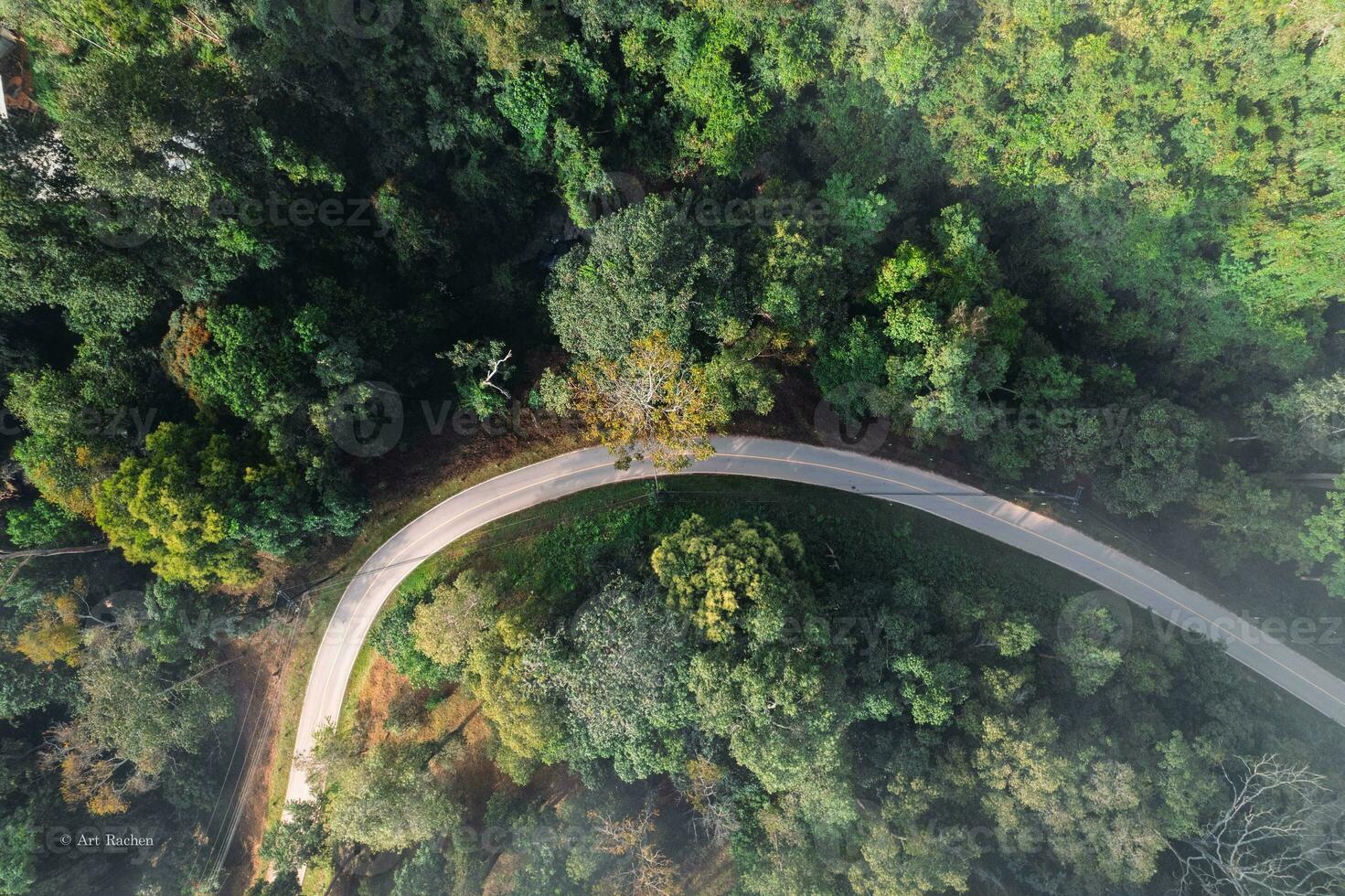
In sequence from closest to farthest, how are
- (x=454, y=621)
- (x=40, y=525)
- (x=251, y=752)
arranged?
(x=40, y=525), (x=454, y=621), (x=251, y=752)

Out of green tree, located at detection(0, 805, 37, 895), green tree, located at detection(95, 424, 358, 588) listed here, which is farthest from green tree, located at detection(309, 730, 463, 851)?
green tree, located at detection(0, 805, 37, 895)

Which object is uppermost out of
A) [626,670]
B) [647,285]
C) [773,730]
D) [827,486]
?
[647,285]

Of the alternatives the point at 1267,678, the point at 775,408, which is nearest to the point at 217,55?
the point at 775,408

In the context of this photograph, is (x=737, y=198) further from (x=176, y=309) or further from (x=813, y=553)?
(x=176, y=309)

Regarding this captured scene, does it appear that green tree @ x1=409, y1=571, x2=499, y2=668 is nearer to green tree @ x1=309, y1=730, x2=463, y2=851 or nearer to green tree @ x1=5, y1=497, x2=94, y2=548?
green tree @ x1=309, y1=730, x2=463, y2=851

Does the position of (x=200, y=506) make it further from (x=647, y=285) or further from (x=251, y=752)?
(x=647, y=285)

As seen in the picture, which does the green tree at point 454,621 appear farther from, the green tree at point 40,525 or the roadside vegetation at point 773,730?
the green tree at point 40,525

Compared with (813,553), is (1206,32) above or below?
above

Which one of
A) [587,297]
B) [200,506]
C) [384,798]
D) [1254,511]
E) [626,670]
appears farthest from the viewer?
[1254,511]

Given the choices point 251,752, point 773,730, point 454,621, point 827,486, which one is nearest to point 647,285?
point 827,486
